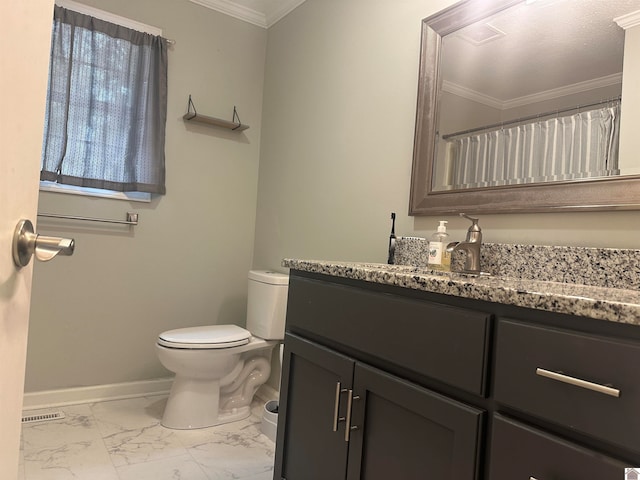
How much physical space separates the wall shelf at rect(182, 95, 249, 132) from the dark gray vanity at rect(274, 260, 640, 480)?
5.20 feet

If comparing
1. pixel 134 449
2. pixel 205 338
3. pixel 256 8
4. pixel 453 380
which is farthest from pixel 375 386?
pixel 256 8

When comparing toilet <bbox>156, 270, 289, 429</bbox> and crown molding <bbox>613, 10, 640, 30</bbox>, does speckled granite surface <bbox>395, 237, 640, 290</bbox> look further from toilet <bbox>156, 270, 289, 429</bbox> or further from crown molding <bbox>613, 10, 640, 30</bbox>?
toilet <bbox>156, 270, 289, 429</bbox>

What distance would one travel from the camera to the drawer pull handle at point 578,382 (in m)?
0.63

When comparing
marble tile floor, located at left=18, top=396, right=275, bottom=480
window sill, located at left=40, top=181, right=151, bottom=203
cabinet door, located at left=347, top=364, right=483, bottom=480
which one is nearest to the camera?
cabinet door, located at left=347, top=364, right=483, bottom=480

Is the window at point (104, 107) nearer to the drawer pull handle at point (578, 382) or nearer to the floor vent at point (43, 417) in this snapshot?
the floor vent at point (43, 417)

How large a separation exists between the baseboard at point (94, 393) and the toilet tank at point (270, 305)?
77cm

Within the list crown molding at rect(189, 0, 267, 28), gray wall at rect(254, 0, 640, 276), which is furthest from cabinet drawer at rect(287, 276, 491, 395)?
crown molding at rect(189, 0, 267, 28)

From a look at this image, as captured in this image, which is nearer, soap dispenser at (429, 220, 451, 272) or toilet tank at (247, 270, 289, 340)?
soap dispenser at (429, 220, 451, 272)

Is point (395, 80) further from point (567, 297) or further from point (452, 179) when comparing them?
point (567, 297)

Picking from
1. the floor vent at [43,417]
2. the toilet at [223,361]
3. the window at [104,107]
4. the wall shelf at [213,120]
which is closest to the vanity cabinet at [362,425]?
the toilet at [223,361]

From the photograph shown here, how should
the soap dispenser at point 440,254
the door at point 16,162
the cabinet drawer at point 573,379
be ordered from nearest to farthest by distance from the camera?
1. the door at point 16,162
2. the cabinet drawer at point 573,379
3. the soap dispenser at point 440,254

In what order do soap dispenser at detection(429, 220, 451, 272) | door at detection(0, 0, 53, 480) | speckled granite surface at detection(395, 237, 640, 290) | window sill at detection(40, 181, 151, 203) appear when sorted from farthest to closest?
window sill at detection(40, 181, 151, 203), soap dispenser at detection(429, 220, 451, 272), speckled granite surface at detection(395, 237, 640, 290), door at detection(0, 0, 53, 480)

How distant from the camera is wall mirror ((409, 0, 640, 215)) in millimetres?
1178

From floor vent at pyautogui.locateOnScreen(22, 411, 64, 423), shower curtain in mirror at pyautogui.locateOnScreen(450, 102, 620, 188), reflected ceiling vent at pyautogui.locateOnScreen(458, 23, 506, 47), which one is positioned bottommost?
floor vent at pyautogui.locateOnScreen(22, 411, 64, 423)
